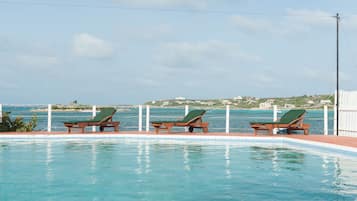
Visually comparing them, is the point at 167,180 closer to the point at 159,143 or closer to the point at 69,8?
the point at 159,143

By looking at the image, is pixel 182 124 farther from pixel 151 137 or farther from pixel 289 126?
pixel 289 126

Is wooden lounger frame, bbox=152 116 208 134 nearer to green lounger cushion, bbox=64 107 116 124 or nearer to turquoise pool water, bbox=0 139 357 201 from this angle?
green lounger cushion, bbox=64 107 116 124

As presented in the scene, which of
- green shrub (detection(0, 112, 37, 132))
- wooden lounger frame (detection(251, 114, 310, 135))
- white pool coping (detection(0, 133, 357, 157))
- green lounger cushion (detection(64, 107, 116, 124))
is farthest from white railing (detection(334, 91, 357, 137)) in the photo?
green shrub (detection(0, 112, 37, 132))

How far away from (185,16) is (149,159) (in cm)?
1310

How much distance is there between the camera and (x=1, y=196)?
20.4ft

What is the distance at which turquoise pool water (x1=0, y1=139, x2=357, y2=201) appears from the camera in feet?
21.2

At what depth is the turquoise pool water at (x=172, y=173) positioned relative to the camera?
6453mm

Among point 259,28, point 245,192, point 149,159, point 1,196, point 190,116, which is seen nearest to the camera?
point 1,196

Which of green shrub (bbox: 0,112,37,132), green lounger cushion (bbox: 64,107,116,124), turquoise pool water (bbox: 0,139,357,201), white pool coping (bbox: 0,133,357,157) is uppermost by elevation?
green lounger cushion (bbox: 64,107,116,124)

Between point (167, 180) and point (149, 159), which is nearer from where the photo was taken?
point (167, 180)

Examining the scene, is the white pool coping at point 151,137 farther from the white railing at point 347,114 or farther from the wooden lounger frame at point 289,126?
the white railing at point 347,114

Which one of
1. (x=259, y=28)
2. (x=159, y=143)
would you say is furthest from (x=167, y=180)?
(x=259, y=28)

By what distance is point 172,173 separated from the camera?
8.23m

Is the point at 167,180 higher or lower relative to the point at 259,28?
lower
